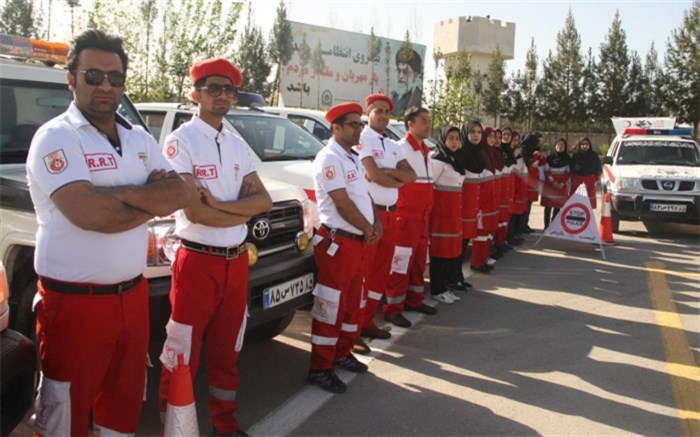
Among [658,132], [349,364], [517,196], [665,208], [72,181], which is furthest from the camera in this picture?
[658,132]

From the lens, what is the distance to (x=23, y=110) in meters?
4.14

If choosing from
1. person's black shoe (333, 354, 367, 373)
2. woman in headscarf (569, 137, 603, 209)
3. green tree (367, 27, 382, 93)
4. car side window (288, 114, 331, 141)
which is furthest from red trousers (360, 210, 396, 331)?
green tree (367, 27, 382, 93)

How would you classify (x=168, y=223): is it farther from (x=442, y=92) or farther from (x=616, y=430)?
(x=442, y=92)

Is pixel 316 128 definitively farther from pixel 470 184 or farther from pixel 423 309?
pixel 423 309

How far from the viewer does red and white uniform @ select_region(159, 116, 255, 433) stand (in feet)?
10.6

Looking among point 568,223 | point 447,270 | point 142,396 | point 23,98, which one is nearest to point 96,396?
point 142,396

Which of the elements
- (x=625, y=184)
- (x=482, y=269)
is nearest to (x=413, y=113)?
(x=482, y=269)

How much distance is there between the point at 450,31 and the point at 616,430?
186ft

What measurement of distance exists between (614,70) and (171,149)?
3714cm

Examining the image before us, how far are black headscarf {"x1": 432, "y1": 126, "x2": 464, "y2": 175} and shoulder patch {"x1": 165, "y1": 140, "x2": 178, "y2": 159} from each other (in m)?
3.72

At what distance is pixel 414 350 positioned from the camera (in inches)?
202

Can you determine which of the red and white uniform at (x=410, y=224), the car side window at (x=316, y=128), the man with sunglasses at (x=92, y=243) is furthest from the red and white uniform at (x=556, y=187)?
the man with sunglasses at (x=92, y=243)

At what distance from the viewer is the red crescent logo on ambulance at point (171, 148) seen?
3.31 metres

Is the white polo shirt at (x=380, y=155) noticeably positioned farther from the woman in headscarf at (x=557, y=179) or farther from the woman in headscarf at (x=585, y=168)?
the woman in headscarf at (x=585, y=168)
